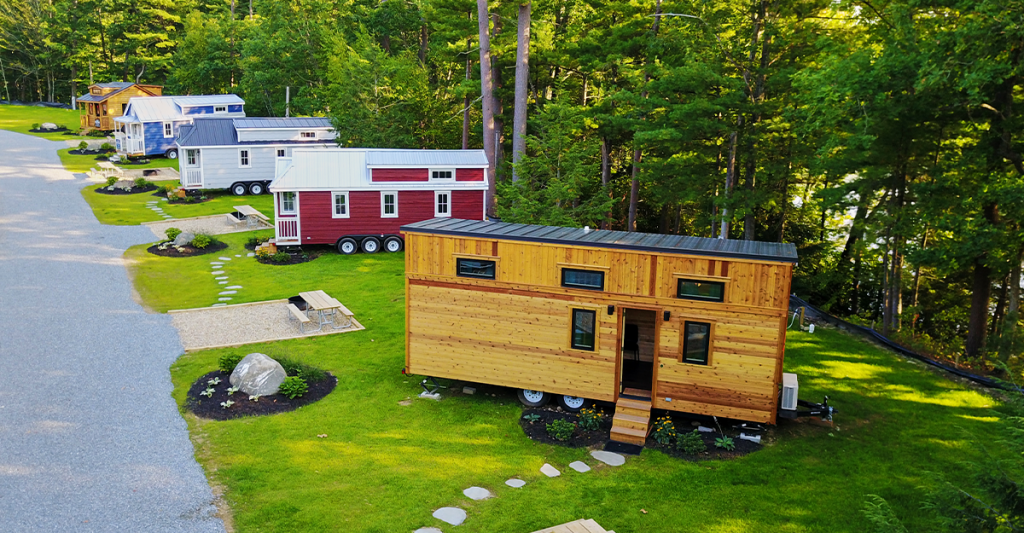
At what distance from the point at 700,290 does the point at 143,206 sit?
28.7 metres

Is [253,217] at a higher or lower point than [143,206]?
lower

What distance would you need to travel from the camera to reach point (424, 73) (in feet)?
117

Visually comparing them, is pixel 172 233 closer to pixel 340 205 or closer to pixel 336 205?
pixel 336 205

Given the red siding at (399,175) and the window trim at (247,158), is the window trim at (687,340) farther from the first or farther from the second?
the window trim at (247,158)

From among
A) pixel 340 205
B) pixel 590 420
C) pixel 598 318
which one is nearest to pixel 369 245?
pixel 340 205

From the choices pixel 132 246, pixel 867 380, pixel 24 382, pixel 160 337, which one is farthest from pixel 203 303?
pixel 867 380

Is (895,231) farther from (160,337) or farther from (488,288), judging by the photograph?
(160,337)

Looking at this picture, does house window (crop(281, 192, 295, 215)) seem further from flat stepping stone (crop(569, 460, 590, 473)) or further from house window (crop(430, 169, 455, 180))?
flat stepping stone (crop(569, 460, 590, 473))

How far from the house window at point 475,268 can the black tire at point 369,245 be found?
13.0 metres

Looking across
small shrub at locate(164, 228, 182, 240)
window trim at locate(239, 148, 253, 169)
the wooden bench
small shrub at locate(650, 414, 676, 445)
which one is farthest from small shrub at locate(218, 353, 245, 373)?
window trim at locate(239, 148, 253, 169)

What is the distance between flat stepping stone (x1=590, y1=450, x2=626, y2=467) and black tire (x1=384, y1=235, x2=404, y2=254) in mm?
15998

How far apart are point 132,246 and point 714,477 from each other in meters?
22.8

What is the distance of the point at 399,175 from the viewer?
86.4 feet

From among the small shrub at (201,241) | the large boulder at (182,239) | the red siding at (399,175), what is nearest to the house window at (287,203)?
the red siding at (399,175)
